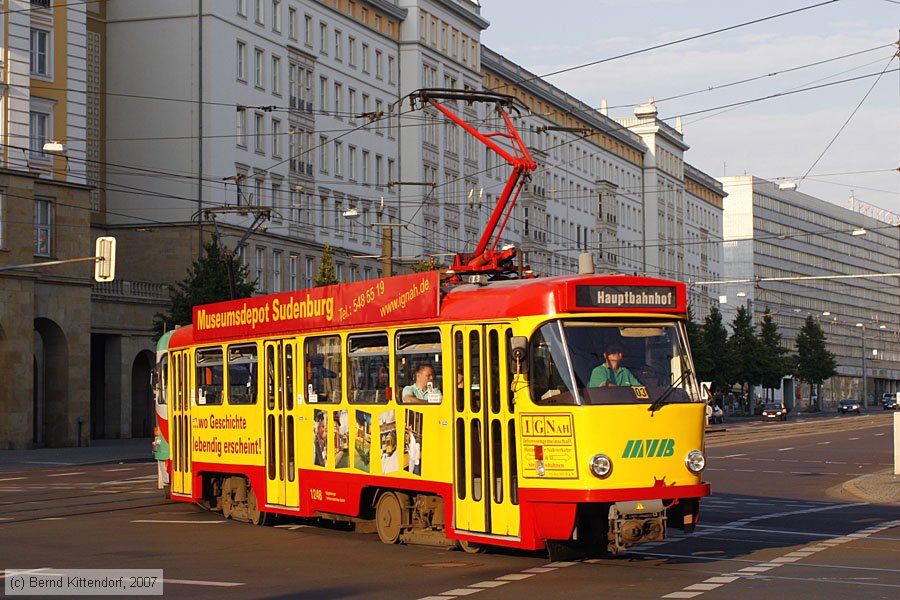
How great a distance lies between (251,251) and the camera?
219 ft

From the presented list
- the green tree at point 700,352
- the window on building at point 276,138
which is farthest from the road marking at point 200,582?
the green tree at point 700,352

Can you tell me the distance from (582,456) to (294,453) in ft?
20.0

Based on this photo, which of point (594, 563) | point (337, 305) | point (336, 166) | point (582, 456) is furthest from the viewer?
point (336, 166)

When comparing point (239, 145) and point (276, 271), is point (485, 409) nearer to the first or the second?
point (239, 145)

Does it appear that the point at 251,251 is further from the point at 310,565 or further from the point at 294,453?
the point at 310,565

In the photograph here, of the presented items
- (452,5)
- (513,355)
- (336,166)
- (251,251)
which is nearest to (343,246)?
(336,166)

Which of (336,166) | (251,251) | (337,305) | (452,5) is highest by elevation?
(452,5)

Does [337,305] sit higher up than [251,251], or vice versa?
[251,251]

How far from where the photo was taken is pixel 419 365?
54.1 feet

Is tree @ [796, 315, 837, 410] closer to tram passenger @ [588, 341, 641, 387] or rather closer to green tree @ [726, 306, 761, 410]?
green tree @ [726, 306, 761, 410]

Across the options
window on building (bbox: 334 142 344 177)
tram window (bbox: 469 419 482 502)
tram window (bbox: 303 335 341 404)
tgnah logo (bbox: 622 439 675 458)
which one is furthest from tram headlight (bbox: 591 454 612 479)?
window on building (bbox: 334 142 344 177)

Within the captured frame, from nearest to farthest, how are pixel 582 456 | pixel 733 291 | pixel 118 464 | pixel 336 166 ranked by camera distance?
pixel 582 456, pixel 118 464, pixel 336 166, pixel 733 291

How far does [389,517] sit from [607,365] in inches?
153

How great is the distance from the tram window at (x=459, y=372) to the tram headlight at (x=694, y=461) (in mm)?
2396
